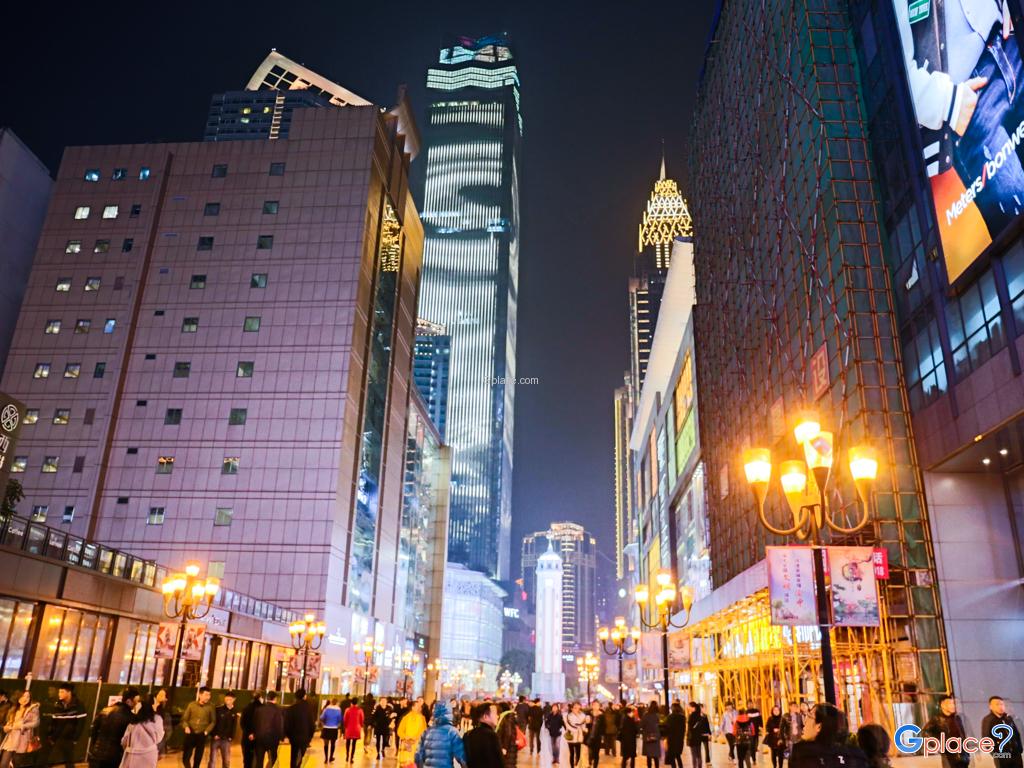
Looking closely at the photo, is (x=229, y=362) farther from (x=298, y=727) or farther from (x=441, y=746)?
(x=441, y=746)

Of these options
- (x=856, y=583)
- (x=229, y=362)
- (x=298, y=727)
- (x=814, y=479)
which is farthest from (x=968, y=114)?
(x=229, y=362)

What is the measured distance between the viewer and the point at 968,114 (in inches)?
949

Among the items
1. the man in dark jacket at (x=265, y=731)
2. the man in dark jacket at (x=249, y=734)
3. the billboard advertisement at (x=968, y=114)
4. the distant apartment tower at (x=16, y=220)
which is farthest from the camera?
the distant apartment tower at (x=16, y=220)

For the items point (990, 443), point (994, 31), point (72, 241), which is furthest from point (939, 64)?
point (72, 241)

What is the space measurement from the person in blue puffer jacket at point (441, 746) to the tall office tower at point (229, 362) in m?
48.2

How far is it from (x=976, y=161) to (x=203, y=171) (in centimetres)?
5840

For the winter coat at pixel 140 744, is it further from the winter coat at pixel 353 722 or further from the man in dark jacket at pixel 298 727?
the winter coat at pixel 353 722

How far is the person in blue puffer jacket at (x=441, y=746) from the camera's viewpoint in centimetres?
793

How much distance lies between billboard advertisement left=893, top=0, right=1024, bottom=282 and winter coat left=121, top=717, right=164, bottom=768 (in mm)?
22634

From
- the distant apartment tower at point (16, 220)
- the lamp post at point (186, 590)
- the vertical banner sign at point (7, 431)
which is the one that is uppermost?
the distant apartment tower at point (16, 220)

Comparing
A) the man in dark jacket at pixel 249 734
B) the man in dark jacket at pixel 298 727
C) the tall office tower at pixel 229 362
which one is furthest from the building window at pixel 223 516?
the man in dark jacket at pixel 249 734

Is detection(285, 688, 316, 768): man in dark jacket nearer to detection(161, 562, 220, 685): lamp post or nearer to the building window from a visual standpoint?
detection(161, 562, 220, 685): lamp post

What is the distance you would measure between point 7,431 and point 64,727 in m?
7.09

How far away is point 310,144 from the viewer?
65.7 m
